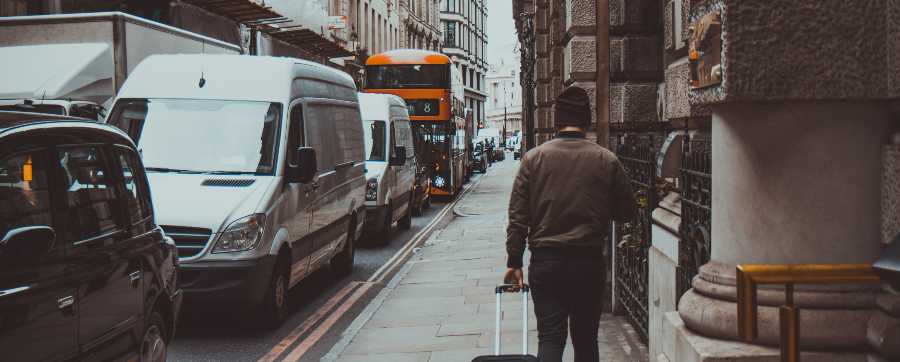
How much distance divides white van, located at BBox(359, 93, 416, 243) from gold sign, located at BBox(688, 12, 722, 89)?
10.7 metres

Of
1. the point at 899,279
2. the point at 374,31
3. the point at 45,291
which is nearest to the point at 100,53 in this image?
the point at 45,291

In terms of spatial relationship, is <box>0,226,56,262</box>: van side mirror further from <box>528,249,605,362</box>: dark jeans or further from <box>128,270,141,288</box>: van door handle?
<box>528,249,605,362</box>: dark jeans

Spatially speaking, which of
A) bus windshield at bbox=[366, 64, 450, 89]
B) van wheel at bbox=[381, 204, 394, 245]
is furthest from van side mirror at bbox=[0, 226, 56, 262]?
bus windshield at bbox=[366, 64, 450, 89]

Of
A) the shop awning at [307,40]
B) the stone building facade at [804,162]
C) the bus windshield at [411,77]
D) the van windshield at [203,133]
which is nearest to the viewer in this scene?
the stone building facade at [804,162]

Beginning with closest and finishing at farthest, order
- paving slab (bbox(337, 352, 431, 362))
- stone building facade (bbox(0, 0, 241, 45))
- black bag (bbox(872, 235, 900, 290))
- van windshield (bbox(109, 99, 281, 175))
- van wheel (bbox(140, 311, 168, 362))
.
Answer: black bag (bbox(872, 235, 900, 290))
van wheel (bbox(140, 311, 168, 362))
paving slab (bbox(337, 352, 431, 362))
van windshield (bbox(109, 99, 281, 175))
stone building facade (bbox(0, 0, 241, 45))

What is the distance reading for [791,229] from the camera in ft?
13.0

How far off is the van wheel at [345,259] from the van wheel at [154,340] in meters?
6.24

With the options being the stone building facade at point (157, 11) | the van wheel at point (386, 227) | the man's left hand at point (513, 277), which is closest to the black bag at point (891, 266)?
the man's left hand at point (513, 277)

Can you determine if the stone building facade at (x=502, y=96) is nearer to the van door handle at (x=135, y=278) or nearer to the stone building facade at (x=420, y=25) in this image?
the stone building facade at (x=420, y=25)

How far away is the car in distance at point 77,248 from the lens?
4.43 metres

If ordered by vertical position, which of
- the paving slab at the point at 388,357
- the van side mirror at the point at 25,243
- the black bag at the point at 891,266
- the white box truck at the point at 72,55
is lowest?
the paving slab at the point at 388,357

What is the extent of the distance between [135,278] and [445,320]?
4153 millimetres

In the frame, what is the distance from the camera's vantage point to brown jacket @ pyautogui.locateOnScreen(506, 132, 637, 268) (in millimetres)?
5148

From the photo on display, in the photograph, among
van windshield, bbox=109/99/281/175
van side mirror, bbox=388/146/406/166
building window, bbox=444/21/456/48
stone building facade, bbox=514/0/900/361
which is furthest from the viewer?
building window, bbox=444/21/456/48
